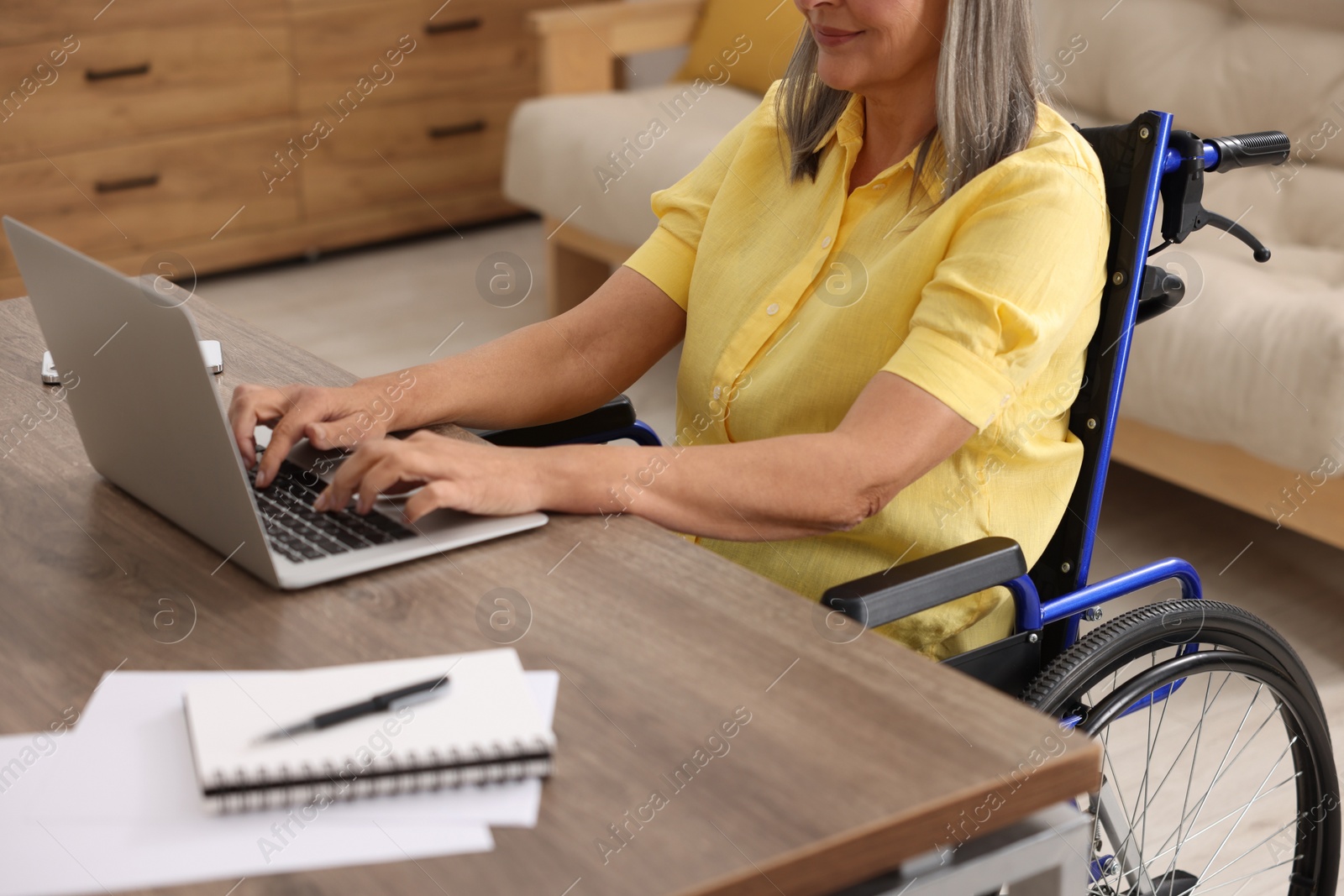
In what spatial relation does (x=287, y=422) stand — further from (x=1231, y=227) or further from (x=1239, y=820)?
(x=1239, y=820)

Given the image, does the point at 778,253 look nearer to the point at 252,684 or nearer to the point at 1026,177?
the point at 1026,177

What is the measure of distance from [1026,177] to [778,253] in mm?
268

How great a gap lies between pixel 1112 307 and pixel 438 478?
596 millimetres

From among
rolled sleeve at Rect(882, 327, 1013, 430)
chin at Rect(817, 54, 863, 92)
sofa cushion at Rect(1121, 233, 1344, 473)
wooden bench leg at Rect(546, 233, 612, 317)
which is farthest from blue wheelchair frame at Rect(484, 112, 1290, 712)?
wooden bench leg at Rect(546, 233, 612, 317)

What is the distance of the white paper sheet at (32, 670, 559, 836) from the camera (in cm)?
69

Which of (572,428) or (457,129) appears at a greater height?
(572,428)

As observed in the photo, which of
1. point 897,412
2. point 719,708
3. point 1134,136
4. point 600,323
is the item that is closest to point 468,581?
point 719,708

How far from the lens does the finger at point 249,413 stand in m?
1.08

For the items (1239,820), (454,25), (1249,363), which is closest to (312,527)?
(1239,820)

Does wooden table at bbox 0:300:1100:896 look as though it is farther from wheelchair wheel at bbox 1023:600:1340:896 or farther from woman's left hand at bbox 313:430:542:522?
wheelchair wheel at bbox 1023:600:1340:896

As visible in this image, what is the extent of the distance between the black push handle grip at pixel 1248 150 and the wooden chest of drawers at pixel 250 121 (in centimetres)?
278

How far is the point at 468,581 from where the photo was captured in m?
0.90

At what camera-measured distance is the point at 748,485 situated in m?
1.05

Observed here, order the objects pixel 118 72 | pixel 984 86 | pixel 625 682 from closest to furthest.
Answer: pixel 625 682 < pixel 984 86 < pixel 118 72
